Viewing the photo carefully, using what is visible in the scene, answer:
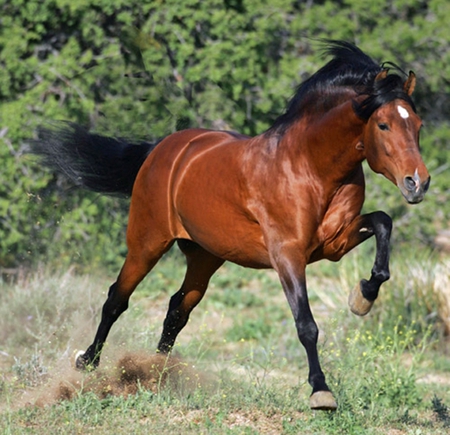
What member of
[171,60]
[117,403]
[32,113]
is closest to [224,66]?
[171,60]

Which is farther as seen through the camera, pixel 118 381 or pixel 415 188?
pixel 118 381

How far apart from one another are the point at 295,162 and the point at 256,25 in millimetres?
5981

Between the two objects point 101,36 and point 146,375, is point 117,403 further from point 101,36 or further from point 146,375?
point 101,36

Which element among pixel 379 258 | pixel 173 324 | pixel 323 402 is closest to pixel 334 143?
pixel 379 258

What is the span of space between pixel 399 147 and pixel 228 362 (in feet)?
13.3

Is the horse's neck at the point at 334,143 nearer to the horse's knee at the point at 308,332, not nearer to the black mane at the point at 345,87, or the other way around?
the black mane at the point at 345,87

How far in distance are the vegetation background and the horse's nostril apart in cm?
228

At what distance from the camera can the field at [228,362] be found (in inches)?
203

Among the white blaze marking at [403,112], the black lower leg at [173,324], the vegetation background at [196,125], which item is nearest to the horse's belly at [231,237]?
the black lower leg at [173,324]

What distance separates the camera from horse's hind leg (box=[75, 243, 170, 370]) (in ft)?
20.4

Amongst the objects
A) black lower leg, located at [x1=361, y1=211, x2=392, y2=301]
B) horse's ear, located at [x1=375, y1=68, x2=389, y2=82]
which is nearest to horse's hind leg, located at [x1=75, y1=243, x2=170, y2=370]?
black lower leg, located at [x1=361, y1=211, x2=392, y2=301]

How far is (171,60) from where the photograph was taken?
10.6 m

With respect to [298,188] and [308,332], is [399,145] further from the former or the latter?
[308,332]

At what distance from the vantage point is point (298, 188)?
505 cm
